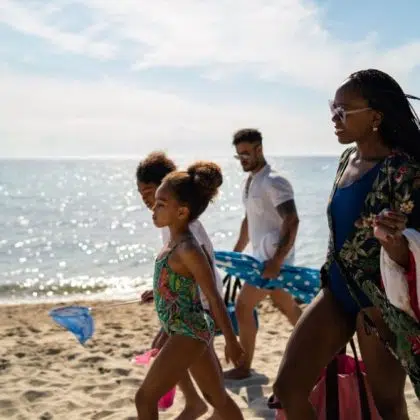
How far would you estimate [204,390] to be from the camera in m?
3.70

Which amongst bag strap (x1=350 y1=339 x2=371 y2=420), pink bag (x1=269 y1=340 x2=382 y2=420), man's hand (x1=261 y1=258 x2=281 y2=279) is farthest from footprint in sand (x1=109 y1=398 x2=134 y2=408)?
bag strap (x1=350 y1=339 x2=371 y2=420)

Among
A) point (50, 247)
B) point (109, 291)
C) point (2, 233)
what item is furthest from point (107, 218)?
point (109, 291)

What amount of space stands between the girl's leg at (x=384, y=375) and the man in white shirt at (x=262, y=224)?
91.0 inches

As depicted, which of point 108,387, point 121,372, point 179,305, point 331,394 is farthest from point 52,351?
point 331,394

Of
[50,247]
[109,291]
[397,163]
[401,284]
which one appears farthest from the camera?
[50,247]

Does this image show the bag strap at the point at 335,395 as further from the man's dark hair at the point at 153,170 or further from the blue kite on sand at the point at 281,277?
the blue kite on sand at the point at 281,277

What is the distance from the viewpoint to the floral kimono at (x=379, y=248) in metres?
2.81

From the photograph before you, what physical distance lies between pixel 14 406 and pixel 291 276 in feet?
7.86

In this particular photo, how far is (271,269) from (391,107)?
2.64 metres

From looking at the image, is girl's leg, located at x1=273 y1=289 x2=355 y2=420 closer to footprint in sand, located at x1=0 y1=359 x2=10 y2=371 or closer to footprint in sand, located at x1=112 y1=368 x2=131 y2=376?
footprint in sand, located at x1=112 y1=368 x2=131 y2=376

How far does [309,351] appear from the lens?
10.5ft

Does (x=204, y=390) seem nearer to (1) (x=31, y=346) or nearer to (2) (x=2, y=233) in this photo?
(1) (x=31, y=346)

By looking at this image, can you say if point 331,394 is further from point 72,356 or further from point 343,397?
point 72,356

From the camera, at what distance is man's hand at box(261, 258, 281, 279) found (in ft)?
18.2
